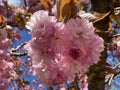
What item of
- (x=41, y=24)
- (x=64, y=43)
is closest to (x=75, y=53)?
(x=64, y=43)

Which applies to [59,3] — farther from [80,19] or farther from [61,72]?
[61,72]

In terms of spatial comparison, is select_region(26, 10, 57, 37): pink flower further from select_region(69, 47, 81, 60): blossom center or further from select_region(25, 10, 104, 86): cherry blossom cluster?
select_region(69, 47, 81, 60): blossom center

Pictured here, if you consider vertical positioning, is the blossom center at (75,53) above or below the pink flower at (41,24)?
below

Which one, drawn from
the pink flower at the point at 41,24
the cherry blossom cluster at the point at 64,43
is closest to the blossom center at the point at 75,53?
the cherry blossom cluster at the point at 64,43

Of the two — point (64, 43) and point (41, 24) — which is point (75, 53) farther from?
point (41, 24)

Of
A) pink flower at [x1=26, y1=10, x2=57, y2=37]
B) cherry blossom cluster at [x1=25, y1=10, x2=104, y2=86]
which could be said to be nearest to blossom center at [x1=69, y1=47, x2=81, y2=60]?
cherry blossom cluster at [x1=25, y1=10, x2=104, y2=86]

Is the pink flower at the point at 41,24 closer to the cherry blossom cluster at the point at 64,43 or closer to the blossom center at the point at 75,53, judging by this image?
the cherry blossom cluster at the point at 64,43

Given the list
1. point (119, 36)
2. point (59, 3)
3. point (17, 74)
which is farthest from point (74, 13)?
point (17, 74)

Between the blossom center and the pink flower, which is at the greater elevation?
the pink flower
